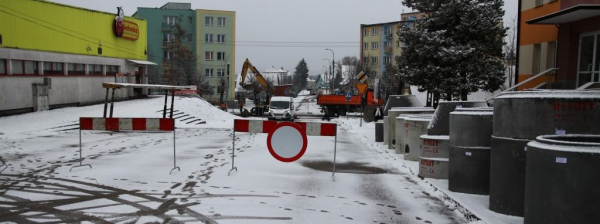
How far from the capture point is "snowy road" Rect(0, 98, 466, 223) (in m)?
6.73

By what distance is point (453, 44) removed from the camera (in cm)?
2214

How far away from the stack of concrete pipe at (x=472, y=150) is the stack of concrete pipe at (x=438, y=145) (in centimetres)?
154

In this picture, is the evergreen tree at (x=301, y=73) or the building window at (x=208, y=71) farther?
the evergreen tree at (x=301, y=73)

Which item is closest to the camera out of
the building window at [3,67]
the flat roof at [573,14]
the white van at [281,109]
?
the flat roof at [573,14]

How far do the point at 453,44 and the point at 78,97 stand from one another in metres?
24.8

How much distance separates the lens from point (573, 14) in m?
14.0

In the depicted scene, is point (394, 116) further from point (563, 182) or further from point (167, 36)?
point (167, 36)

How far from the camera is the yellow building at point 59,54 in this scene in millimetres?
25734

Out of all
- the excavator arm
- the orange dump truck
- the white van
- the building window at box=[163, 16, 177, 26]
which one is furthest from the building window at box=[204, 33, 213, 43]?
the white van

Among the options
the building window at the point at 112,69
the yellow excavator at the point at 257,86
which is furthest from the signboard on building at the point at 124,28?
the yellow excavator at the point at 257,86

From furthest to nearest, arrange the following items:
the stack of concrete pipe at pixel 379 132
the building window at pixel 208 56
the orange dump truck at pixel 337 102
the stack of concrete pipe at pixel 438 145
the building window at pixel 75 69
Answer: the building window at pixel 208 56
the orange dump truck at pixel 337 102
the building window at pixel 75 69
the stack of concrete pipe at pixel 379 132
the stack of concrete pipe at pixel 438 145

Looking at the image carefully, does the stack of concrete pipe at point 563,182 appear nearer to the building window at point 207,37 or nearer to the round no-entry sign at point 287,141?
the round no-entry sign at point 287,141

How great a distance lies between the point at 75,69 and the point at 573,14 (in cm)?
3008

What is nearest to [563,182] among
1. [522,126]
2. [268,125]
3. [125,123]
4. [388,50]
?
[522,126]
